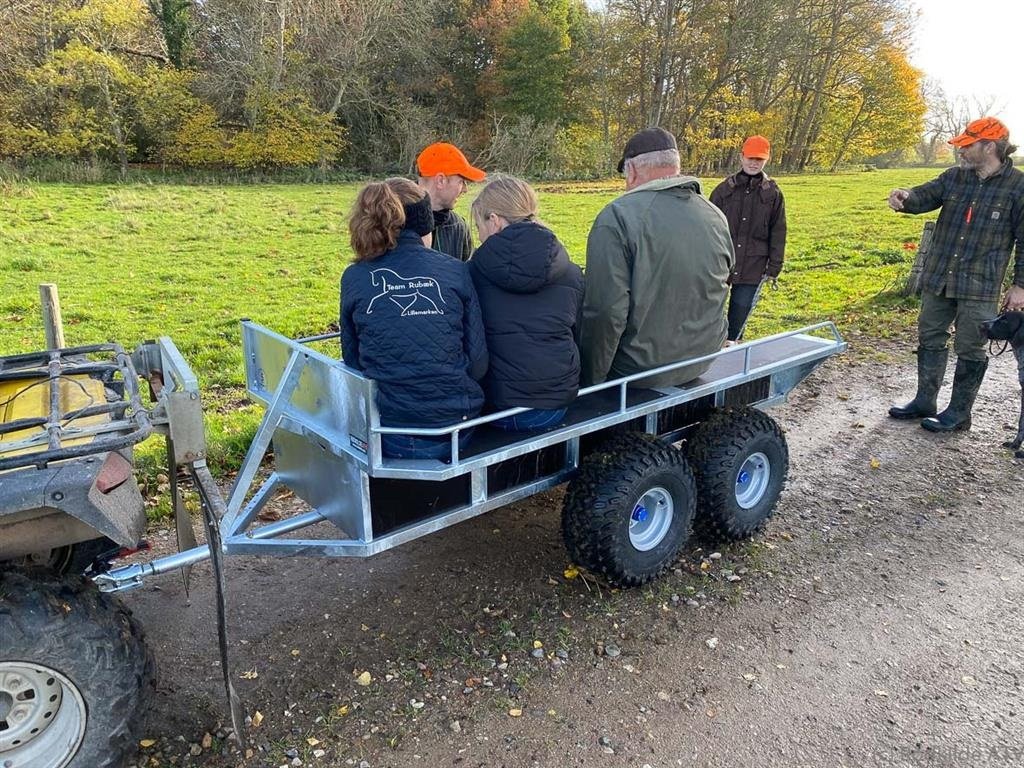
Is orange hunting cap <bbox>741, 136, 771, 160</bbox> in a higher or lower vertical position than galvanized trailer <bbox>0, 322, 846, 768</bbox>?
higher

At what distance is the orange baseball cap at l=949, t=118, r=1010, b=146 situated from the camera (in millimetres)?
5430

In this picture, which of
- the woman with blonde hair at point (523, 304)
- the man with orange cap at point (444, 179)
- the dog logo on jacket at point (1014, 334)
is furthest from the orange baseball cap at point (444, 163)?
the dog logo on jacket at point (1014, 334)

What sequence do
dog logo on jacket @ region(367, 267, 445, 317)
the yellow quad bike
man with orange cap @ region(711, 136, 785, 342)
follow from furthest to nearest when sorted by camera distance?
man with orange cap @ region(711, 136, 785, 342) < dog logo on jacket @ region(367, 267, 445, 317) < the yellow quad bike

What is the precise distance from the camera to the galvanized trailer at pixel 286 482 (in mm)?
2406

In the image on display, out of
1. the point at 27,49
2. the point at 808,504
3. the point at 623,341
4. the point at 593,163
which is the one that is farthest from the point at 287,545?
the point at 593,163

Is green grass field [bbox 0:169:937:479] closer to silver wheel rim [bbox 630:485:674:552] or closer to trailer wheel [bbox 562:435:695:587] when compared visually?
trailer wheel [bbox 562:435:695:587]

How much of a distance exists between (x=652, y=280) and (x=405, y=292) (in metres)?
1.31

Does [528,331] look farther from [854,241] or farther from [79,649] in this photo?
[854,241]

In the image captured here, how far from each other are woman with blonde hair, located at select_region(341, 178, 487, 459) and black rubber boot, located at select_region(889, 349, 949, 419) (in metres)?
4.57

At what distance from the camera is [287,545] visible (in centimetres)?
288

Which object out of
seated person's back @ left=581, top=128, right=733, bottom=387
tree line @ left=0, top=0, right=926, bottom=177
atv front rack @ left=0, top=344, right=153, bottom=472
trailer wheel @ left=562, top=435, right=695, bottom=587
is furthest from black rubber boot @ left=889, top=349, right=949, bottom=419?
tree line @ left=0, top=0, right=926, bottom=177

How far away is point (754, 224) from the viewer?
20.7ft

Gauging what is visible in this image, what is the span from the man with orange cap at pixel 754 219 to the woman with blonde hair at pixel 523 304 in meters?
3.31

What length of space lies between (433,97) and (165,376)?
35952 mm
